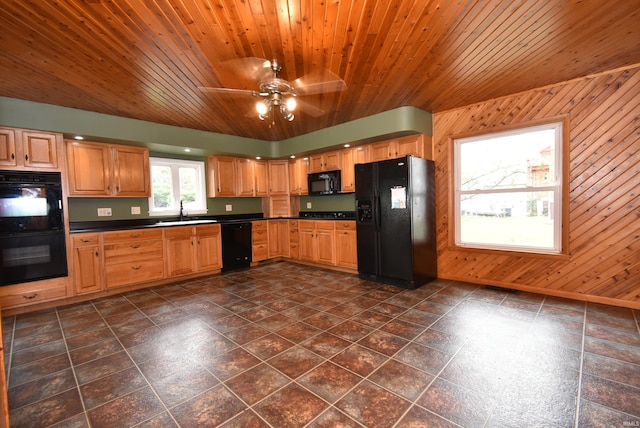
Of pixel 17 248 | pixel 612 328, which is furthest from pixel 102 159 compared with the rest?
pixel 612 328

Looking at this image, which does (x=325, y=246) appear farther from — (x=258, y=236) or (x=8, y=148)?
(x=8, y=148)

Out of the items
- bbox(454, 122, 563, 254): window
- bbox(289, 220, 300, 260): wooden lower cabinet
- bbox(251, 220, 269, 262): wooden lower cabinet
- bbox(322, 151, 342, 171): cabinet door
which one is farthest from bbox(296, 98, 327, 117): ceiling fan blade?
bbox(251, 220, 269, 262): wooden lower cabinet

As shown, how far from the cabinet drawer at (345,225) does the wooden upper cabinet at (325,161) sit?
3.71 ft

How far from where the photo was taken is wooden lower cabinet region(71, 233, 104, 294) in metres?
3.81

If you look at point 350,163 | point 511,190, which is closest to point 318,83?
point 350,163

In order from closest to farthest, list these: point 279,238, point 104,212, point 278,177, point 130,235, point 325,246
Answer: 1. point 130,235
2. point 104,212
3. point 325,246
4. point 279,238
5. point 278,177

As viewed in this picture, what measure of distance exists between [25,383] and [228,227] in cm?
343

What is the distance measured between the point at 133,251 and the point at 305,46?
381 cm

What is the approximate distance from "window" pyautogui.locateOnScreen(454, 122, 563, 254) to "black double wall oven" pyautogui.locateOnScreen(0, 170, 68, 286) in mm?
5628

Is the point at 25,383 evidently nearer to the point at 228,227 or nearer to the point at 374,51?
the point at 228,227

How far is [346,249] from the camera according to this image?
504 centimetres

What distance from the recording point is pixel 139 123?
4.29m

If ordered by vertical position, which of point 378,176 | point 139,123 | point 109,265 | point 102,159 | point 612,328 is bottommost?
point 612,328

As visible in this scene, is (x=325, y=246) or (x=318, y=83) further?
(x=325, y=246)
